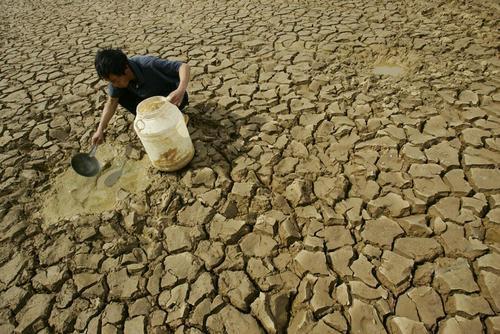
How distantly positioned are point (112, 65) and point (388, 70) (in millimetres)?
2380

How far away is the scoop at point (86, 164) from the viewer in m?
2.37

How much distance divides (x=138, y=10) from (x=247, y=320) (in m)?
5.29

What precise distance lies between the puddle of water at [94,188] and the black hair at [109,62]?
2.23 ft

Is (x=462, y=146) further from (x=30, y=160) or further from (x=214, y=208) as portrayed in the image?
(x=30, y=160)

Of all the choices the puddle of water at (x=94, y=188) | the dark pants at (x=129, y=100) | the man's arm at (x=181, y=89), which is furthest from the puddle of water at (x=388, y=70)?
the puddle of water at (x=94, y=188)

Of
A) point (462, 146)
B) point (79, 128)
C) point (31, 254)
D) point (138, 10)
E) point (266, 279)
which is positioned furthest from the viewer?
point (138, 10)

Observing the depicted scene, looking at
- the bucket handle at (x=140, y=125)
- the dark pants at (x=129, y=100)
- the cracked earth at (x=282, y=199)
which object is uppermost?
the bucket handle at (x=140, y=125)

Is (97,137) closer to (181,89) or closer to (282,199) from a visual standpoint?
(181,89)

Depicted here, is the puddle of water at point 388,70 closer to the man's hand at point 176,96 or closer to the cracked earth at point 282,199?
the cracked earth at point 282,199

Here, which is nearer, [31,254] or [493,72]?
[31,254]

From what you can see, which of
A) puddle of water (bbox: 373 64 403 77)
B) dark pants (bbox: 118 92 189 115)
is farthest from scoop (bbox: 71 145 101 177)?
puddle of water (bbox: 373 64 403 77)

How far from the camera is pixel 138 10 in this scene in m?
5.41

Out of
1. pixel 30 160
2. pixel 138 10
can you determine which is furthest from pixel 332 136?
pixel 138 10

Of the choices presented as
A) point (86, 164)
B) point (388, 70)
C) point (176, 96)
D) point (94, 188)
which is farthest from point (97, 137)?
point (388, 70)
